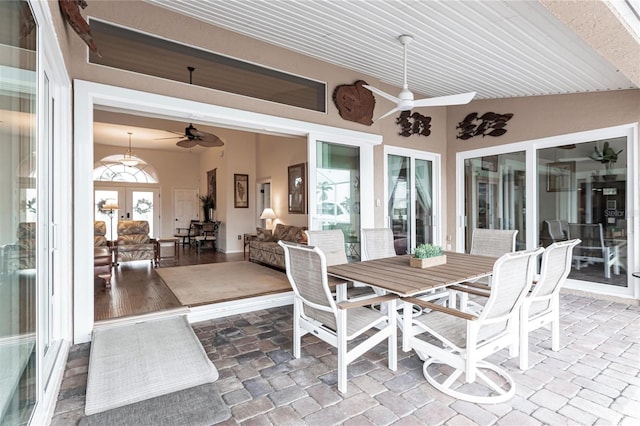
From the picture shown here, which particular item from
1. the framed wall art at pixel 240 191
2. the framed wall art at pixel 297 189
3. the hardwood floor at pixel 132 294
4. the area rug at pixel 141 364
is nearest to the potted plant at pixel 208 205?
the framed wall art at pixel 240 191

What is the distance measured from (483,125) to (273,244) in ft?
14.7

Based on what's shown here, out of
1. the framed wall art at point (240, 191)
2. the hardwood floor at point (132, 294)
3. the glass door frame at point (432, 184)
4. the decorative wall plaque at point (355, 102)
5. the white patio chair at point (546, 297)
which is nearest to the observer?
the white patio chair at point (546, 297)

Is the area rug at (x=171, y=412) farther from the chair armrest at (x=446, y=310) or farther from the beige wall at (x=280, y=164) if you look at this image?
the beige wall at (x=280, y=164)

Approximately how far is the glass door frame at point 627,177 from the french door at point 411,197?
827mm

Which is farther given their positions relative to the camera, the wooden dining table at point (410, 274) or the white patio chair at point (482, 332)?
the wooden dining table at point (410, 274)

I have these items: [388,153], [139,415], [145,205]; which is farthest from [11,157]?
[145,205]

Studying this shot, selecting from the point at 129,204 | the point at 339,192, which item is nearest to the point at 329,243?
the point at 339,192

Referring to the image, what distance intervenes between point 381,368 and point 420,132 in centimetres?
453

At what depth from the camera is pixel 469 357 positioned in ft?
6.57

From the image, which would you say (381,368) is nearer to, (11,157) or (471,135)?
(11,157)

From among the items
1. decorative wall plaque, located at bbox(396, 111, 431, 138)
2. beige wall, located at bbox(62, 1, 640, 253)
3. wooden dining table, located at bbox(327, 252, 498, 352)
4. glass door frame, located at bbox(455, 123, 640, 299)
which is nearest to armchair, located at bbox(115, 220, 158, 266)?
beige wall, located at bbox(62, 1, 640, 253)

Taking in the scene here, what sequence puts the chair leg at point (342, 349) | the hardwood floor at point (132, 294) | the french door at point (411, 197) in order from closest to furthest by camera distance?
the chair leg at point (342, 349) → the hardwood floor at point (132, 294) → the french door at point (411, 197)

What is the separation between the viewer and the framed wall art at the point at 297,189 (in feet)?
24.8

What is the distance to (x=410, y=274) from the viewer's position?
2.66 meters
